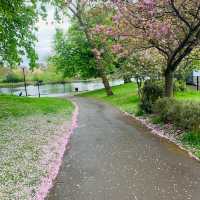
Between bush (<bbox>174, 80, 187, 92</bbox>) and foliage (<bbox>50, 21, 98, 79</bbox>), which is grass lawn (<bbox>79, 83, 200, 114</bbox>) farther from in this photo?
foliage (<bbox>50, 21, 98, 79</bbox>)

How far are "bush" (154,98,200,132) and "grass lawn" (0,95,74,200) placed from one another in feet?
12.8

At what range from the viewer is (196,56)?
51.4 feet

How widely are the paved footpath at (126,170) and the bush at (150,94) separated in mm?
4346

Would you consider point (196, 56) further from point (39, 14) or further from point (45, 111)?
point (39, 14)

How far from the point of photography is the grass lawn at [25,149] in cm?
701

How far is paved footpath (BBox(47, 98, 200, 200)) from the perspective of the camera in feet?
21.2

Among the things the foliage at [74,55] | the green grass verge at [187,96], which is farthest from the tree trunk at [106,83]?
the green grass verge at [187,96]

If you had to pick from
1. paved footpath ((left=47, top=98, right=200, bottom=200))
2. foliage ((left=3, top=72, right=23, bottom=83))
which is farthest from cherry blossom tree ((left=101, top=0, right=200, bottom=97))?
foliage ((left=3, top=72, right=23, bottom=83))

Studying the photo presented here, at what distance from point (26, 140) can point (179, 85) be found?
18106mm

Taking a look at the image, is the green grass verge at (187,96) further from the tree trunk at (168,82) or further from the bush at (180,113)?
the bush at (180,113)

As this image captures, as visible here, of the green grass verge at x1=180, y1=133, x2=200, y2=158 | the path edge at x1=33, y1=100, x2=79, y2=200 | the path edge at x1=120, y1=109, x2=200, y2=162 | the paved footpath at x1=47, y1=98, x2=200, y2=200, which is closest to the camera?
the paved footpath at x1=47, y1=98, x2=200, y2=200

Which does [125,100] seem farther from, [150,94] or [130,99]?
[150,94]

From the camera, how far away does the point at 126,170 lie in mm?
7820

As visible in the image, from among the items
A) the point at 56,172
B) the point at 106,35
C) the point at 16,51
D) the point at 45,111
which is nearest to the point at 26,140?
the point at 56,172
